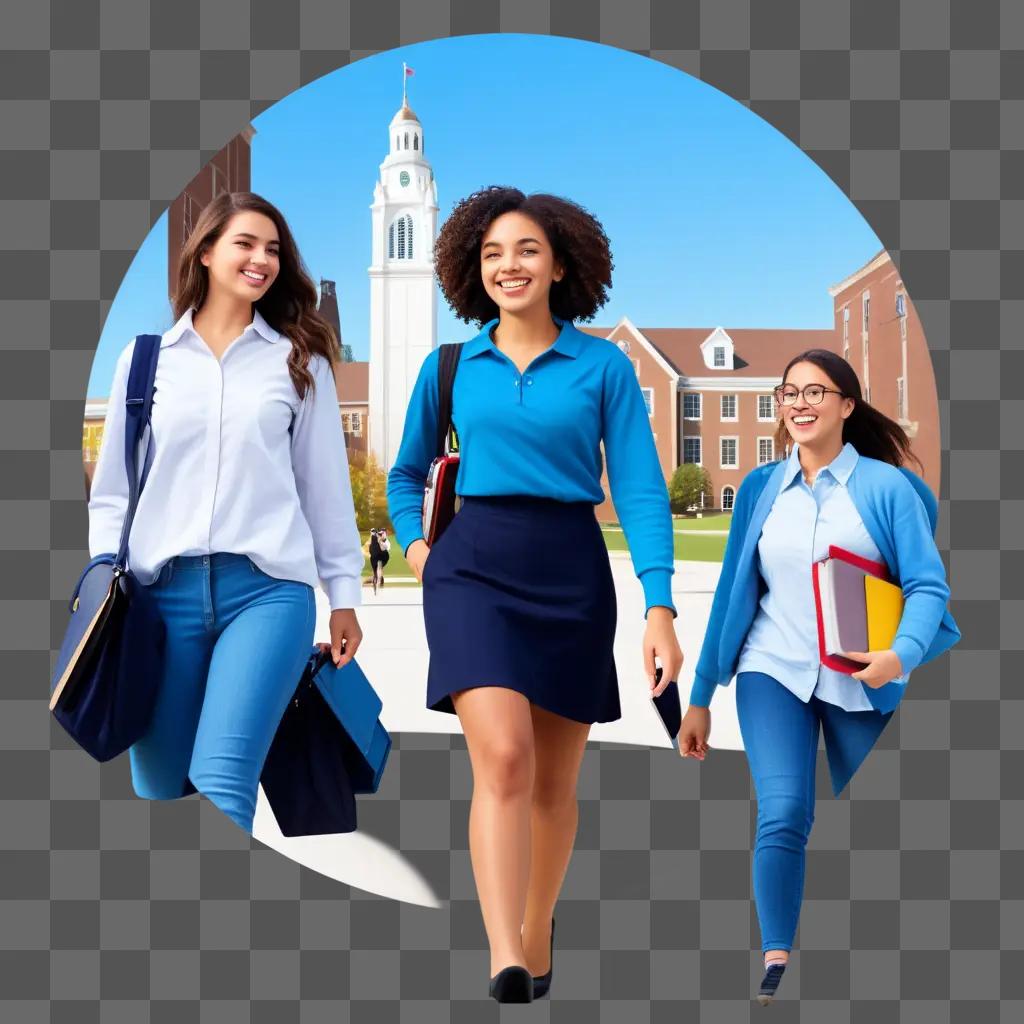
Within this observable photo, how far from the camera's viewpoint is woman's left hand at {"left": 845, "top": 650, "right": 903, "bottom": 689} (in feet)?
16.7

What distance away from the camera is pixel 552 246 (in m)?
5.40

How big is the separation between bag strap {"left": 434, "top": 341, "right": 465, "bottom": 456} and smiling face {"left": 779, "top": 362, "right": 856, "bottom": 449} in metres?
1.21

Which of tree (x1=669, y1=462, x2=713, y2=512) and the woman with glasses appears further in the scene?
tree (x1=669, y1=462, x2=713, y2=512)

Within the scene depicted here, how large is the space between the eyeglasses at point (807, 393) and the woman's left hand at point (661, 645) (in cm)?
99

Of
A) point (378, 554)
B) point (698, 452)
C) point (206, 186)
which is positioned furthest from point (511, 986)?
point (206, 186)

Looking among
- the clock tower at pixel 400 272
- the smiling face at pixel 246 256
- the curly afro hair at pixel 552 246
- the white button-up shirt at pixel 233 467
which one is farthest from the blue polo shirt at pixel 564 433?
the clock tower at pixel 400 272

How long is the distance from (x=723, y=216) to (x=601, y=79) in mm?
852

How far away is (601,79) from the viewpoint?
676 centimetres

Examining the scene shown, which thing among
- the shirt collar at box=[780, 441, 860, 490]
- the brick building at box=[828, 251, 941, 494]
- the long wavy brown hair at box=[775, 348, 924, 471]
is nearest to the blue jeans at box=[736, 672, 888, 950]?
the shirt collar at box=[780, 441, 860, 490]

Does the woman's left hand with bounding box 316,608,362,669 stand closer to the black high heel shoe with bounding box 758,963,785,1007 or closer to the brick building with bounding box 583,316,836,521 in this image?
the brick building with bounding box 583,316,836,521

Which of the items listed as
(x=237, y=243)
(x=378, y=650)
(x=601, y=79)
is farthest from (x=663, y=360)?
(x=237, y=243)

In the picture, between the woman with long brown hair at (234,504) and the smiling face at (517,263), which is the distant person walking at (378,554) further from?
the smiling face at (517,263)

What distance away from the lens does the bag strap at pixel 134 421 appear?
516cm

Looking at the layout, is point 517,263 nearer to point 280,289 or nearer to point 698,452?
point 280,289
